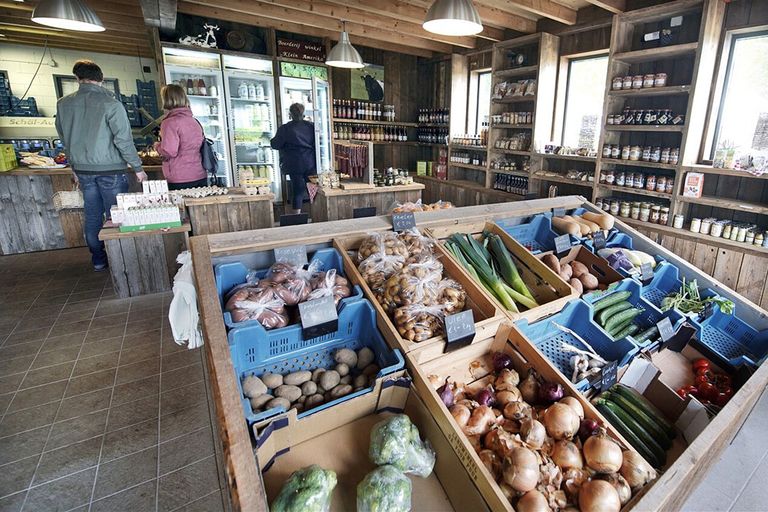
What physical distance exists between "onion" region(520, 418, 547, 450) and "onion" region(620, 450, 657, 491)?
20 centimetres

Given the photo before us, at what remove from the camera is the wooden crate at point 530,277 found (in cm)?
158

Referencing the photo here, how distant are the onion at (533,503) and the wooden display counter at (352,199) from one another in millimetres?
3434

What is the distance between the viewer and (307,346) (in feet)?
4.59

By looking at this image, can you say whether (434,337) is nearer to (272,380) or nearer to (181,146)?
(272,380)

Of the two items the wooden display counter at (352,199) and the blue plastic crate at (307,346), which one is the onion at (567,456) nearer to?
the blue plastic crate at (307,346)

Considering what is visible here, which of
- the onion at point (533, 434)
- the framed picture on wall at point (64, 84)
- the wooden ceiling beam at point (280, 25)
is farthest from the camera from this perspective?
the framed picture on wall at point (64, 84)

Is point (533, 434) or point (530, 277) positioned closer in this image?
point (533, 434)

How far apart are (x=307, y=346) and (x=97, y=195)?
3.73 m

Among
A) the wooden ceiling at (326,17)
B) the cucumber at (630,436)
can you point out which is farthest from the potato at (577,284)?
the wooden ceiling at (326,17)

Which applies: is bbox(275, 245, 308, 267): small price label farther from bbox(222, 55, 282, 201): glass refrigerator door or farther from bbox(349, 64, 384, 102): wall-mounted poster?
bbox(349, 64, 384, 102): wall-mounted poster

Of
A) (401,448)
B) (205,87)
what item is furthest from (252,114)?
(401,448)

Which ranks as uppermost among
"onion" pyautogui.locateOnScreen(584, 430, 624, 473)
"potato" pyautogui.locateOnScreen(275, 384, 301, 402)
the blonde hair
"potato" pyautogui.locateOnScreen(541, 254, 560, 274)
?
the blonde hair

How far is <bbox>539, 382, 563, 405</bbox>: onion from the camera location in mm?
1239

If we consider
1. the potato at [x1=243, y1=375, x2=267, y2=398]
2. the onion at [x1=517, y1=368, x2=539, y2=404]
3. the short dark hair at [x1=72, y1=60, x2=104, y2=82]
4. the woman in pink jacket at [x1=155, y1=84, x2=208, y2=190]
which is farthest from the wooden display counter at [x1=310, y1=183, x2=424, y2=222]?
the potato at [x1=243, y1=375, x2=267, y2=398]
